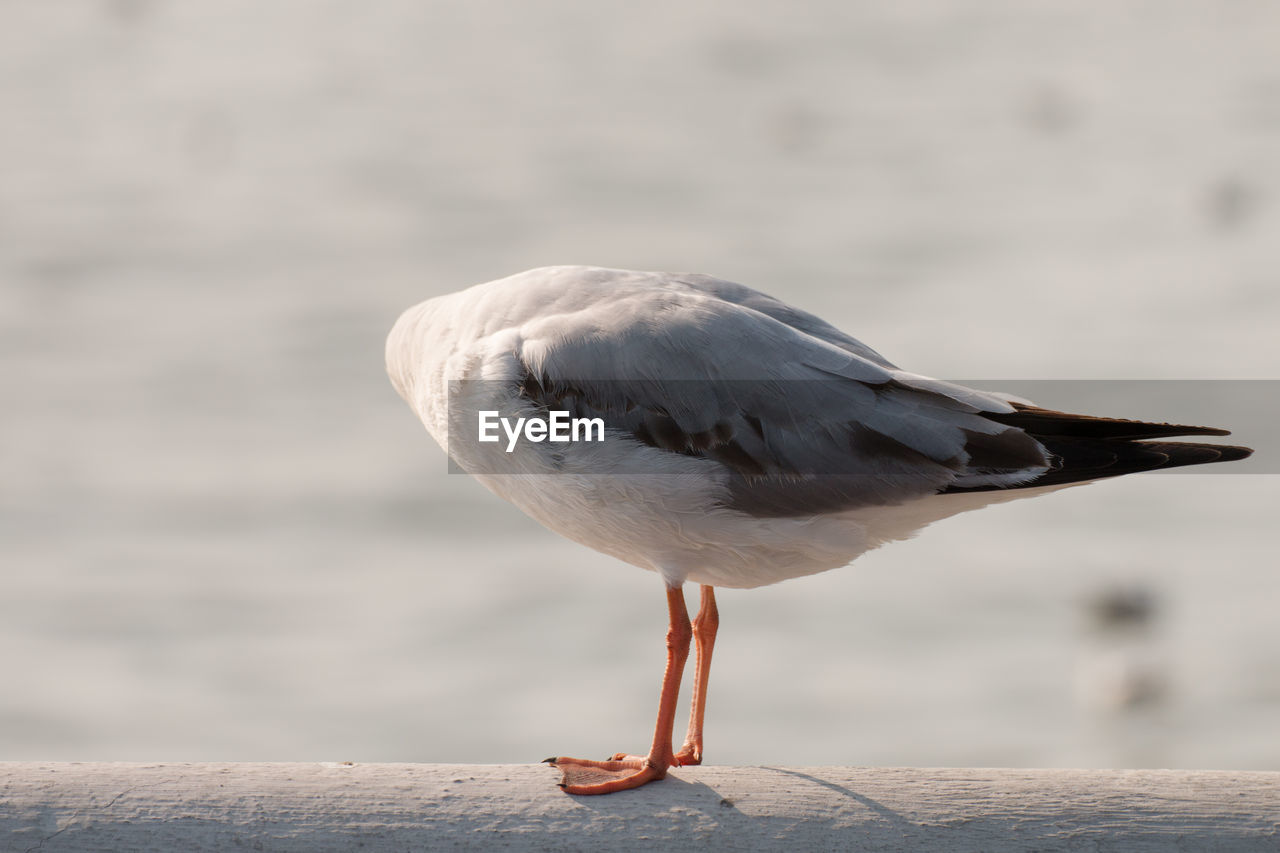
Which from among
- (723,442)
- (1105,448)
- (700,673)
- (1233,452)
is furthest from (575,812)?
(1233,452)

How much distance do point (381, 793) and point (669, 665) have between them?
0.73 meters

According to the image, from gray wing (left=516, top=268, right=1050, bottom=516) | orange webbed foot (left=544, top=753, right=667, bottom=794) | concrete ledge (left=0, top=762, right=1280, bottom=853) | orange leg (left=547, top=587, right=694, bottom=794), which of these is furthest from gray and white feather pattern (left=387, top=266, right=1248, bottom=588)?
concrete ledge (left=0, top=762, right=1280, bottom=853)

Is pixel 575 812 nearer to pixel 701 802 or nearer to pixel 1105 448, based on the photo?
pixel 701 802

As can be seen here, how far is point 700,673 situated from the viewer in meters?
3.09

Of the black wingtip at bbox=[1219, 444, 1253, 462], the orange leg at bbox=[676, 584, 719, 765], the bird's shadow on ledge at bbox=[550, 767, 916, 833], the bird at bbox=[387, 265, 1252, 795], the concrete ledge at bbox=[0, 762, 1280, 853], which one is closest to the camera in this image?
the concrete ledge at bbox=[0, 762, 1280, 853]

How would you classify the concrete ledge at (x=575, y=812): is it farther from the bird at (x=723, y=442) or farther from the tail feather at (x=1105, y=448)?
the tail feather at (x=1105, y=448)

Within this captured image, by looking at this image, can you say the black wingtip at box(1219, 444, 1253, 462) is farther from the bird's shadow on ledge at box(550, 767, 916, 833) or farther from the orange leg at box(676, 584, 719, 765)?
the orange leg at box(676, 584, 719, 765)

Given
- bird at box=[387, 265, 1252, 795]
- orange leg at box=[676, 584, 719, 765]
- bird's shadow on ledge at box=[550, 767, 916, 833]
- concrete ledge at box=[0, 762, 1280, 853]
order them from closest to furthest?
concrete ledge at box=[0, 762, 1280, 853] < bird's shadow on ledge at box=[550, 767, 916, 833] < bird at box=[387, 265, 1252, 795] < orange leg at box=[676, 584, 719, 765]

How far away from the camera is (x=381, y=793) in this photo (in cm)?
220

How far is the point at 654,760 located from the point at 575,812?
1.01 ft

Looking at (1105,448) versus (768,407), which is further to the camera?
(768,407)

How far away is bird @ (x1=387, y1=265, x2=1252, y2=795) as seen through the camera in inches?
101

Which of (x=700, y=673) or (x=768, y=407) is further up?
(x=768, y=407)

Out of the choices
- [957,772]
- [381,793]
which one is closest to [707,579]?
[957,772]
